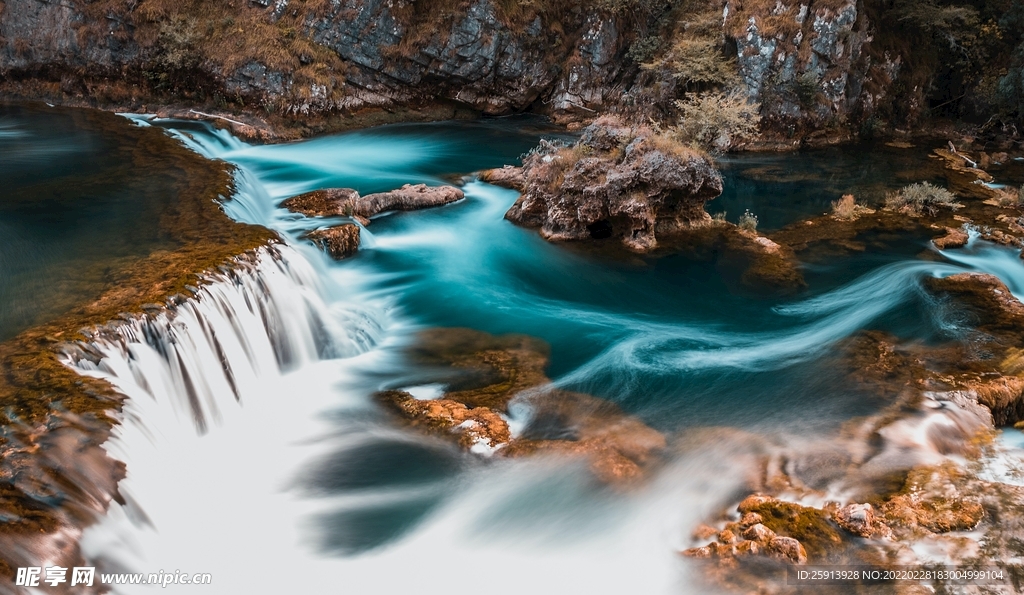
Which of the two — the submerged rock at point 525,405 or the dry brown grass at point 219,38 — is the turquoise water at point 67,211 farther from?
the submerged rock at point 525,405

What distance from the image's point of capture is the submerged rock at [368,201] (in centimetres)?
1469

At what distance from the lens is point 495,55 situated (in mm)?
24359

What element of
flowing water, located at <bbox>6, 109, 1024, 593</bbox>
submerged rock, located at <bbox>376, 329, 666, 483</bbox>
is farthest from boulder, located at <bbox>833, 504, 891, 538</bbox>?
submerged rock, located at <bbox>376, 329, 666, 483</bbox>

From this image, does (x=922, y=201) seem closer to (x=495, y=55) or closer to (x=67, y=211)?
(x=495, y=55)

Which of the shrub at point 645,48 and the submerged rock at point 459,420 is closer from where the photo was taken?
the submerged rock at point 459,420

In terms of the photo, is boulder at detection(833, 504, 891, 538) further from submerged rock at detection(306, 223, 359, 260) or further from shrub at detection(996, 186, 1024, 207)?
shrub at detection(996, 186, 1024, 207)

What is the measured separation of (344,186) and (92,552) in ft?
42.3

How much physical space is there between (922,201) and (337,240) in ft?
44.5

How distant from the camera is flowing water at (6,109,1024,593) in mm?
6406

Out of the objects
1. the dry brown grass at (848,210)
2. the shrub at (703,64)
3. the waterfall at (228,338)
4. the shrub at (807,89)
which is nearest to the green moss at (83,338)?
the waterfall at (228,338)

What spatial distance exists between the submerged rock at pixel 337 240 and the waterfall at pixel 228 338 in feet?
4.72

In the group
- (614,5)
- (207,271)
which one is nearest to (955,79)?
(614,5)

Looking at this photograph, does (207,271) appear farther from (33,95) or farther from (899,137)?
(899,137)

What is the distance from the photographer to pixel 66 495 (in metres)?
5.41
